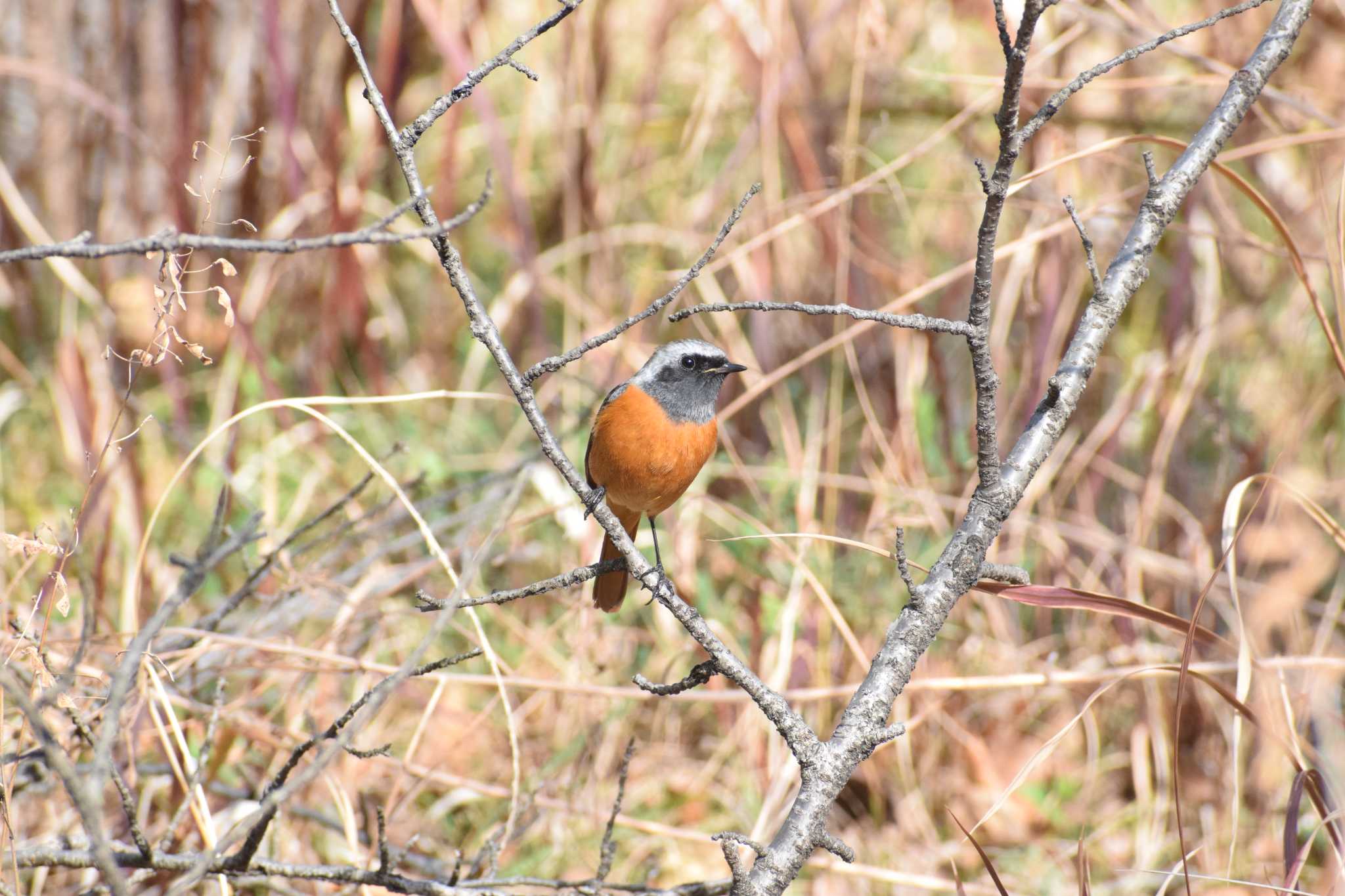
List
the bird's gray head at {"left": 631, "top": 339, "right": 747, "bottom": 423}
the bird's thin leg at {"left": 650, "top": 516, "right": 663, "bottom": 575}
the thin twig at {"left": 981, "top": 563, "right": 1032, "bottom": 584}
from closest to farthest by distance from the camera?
the thin twig at {"left": 981, "top": 563, "right": 1032, "bottom": 584}, the bird's gray head at {"left": 631, "top": 339, "right": 747, "bottom": 423}, the bird's thin leg at {"left": 650, "top": 516, "right": 663, "bottom": 575}

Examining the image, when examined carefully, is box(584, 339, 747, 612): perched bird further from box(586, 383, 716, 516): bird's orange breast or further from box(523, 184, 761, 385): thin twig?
box(523, 184, 761, 385): thin twig

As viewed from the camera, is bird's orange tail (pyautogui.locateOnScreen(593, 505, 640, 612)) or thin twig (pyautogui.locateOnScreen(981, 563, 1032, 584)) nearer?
thin twig (pyautogui.locateOnScreen(981, 563, 1032, 584))

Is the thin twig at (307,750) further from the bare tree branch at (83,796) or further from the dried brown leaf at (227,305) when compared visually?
the dried brown leaf at (227,305)

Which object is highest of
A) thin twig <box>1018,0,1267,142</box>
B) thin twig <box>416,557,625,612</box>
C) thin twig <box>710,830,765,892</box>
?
thin twig <box>1018,0,1267,142</box>

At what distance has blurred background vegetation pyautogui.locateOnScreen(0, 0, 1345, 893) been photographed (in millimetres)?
3160

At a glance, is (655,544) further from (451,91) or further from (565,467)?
(451,91)

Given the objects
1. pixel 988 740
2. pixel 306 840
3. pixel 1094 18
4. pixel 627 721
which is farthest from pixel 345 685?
pixel 1094 18

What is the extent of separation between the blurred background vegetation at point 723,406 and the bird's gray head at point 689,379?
111mm

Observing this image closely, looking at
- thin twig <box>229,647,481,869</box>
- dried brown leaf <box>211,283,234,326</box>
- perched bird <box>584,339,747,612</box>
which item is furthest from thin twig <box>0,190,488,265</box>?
perched bird <box>584,339,747,612</box>

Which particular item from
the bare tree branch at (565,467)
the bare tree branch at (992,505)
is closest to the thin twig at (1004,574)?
the bare tree branch at (992,505)

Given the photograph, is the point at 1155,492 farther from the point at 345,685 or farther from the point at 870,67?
the point at 345,685

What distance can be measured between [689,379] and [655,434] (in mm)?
306

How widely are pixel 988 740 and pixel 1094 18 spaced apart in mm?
2353

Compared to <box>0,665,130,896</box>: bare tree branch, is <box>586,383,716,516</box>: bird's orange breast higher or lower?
higher
